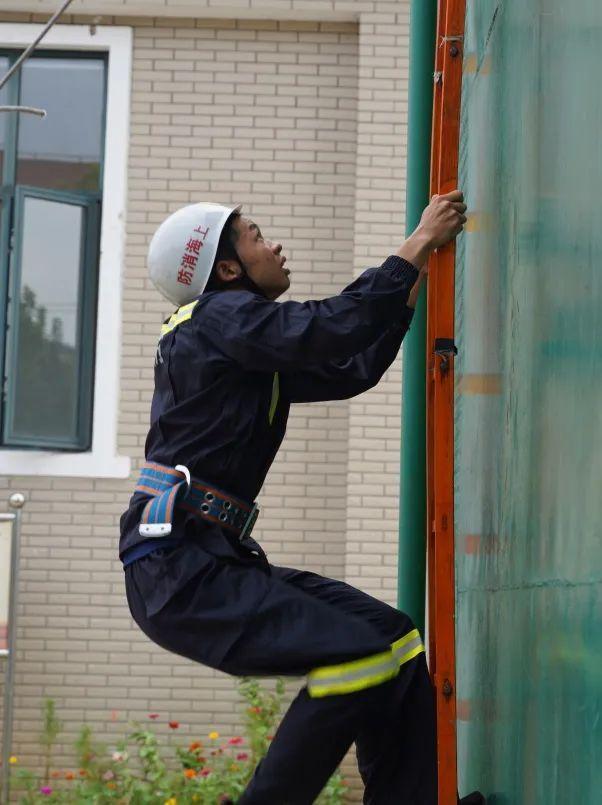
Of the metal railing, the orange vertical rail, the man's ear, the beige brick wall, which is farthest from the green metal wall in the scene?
the beige brick wall

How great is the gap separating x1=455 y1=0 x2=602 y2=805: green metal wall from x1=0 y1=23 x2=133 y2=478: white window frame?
480 cm

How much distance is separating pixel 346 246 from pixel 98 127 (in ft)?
6.06

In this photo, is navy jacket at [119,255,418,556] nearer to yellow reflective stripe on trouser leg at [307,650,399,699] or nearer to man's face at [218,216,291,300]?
man's face at [218,216,291,300]

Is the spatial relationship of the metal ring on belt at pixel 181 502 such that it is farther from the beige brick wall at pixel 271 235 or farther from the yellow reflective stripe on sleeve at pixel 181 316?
the beige brick wall at pixel 271 235

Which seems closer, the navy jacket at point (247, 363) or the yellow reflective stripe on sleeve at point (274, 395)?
the navy jacket at point (247, 363)

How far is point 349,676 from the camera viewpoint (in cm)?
296

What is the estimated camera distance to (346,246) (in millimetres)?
8625

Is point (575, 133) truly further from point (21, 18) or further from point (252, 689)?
point (21, 18)

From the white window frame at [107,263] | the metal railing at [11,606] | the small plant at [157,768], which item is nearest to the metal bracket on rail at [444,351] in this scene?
the metal railing at [11,606]

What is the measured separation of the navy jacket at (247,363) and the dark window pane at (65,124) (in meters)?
5.77

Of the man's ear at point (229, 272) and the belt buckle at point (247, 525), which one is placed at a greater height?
the man's ear at point (229, 272)

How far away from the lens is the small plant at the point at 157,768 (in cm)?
791

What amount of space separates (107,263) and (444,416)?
5.93 m

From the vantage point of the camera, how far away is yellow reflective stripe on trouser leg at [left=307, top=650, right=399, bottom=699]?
2.96 metres
